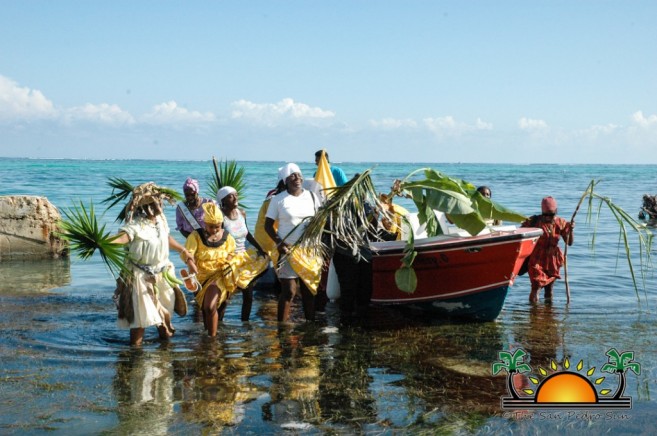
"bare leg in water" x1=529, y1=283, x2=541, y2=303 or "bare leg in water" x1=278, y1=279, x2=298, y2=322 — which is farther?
"bare leg in water" x1=529, y1=283, x2=541, y2=303

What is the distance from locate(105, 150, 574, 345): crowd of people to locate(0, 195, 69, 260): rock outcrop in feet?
18.4

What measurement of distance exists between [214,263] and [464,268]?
2915mm

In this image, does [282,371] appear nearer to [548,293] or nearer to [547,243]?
[547,243]

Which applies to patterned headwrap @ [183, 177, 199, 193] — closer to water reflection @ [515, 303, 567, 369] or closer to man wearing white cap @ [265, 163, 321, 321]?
man wearing white cap @ [265, 163, 321, 321]

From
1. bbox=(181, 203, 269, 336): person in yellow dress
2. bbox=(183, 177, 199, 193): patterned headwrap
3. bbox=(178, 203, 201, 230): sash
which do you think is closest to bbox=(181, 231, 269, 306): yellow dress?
bbox=(181, 203, 269, 336): person in yellow dress

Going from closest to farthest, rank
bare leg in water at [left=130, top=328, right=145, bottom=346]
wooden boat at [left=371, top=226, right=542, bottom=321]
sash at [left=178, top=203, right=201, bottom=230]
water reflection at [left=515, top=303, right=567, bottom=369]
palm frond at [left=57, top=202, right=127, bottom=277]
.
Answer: palm frond at [left=57, top=202, right=127, bottom=277] < water reflection at [left=515, top=303, right=567, bottom=369] < bare leg in water at [left=130, top=328, right=145, bottom=346] < wooden boat at [left=371, top=226, right=542, bottom=321] < sash at [left=178, top=203, right=201, bottom=230]

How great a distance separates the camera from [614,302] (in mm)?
10484

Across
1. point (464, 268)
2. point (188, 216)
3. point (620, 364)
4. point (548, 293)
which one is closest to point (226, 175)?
point (188, 216)

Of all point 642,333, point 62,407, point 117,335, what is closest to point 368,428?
point 62,407

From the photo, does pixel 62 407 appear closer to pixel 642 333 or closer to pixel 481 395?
pixel 481 395

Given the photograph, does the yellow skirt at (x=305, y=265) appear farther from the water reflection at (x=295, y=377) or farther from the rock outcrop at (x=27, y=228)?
the rock outcrop at (x=27, y=228)

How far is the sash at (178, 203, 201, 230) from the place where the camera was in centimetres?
871

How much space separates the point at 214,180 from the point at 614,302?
6136 mm

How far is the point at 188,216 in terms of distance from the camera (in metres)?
8.79
